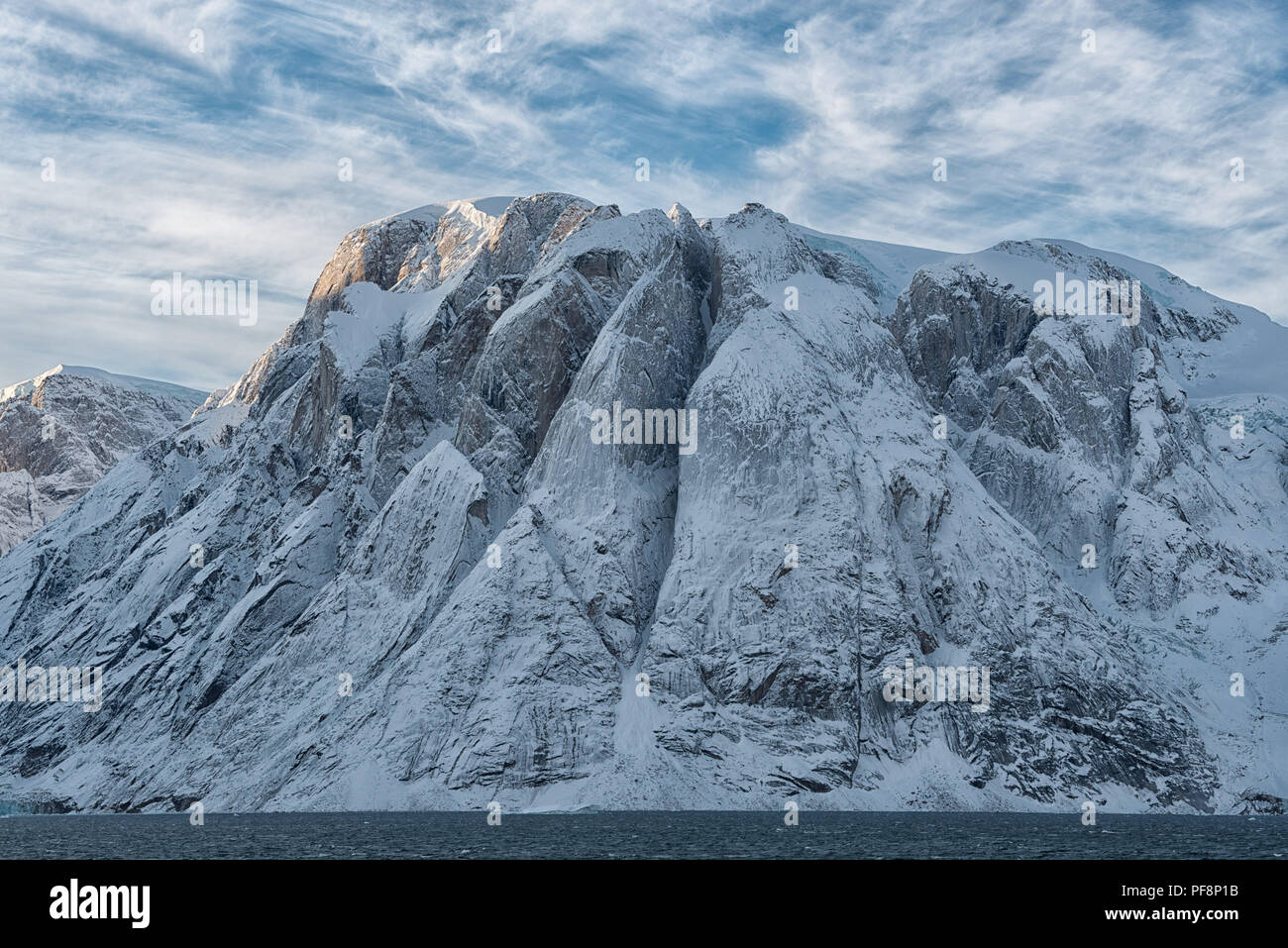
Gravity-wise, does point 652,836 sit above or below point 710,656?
below

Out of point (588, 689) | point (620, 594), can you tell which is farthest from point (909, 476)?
point (588, 689)

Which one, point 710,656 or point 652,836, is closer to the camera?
point 652,836

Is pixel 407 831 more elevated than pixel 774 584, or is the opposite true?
pixel 774 584

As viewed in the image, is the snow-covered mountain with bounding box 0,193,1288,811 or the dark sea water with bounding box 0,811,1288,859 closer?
the dark sea water with bounding box 0,811,1288,859

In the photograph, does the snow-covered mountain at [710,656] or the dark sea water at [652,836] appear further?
the snow-covered mountain at [710,656]

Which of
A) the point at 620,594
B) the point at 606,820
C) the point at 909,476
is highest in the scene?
the point at 909,476
